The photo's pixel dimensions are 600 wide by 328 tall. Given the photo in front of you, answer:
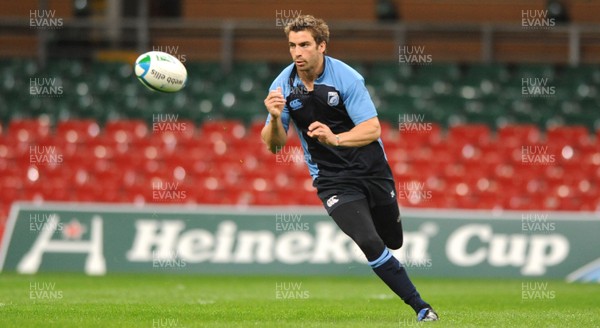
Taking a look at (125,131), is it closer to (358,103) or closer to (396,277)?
(358,103)

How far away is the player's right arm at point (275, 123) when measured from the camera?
8.62 meters

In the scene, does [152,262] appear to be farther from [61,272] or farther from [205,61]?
[205,61]

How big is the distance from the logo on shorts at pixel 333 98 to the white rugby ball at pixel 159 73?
4.85 feet

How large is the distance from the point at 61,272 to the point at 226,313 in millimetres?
7812

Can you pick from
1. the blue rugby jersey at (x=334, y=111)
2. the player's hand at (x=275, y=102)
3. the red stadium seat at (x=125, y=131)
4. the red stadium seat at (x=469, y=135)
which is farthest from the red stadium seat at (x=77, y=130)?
the player's hand at (x=275, y=102)

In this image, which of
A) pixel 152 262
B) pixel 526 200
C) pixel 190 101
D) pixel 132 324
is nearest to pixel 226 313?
pixel 132 324

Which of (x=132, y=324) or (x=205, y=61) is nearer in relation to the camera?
(x=132, y=324)

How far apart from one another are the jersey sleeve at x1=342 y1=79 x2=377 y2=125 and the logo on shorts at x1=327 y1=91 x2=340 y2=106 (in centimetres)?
6

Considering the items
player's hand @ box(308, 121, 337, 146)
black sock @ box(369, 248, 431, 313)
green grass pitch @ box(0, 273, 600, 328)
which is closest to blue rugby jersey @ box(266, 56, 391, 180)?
player's hand @ box(308, 121, 337, 146)

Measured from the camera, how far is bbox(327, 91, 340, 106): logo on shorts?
9070 millimetres

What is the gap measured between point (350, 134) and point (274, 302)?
342cm

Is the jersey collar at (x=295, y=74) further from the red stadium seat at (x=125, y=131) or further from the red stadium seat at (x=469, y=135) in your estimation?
the red stadium seat at (x=125, y=131)

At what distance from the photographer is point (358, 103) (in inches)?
353

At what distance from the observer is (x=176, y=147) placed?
70.4 ft
